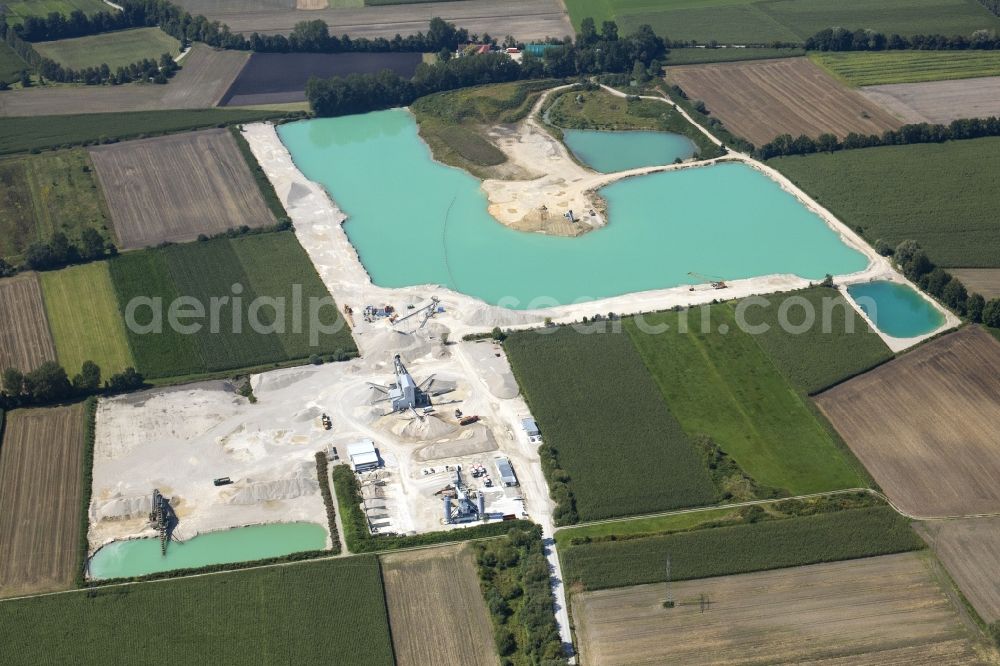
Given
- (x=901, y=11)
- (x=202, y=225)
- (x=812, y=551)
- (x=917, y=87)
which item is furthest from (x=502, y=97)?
(x=812, y=551)

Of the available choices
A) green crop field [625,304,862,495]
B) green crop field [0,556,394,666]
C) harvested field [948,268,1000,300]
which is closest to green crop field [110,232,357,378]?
green crop field [0,556,394,666]

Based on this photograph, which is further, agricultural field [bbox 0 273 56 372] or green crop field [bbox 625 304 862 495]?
agricultural field [bbox 0 273 56 372]

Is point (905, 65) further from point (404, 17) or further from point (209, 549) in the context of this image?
point (209, 549)

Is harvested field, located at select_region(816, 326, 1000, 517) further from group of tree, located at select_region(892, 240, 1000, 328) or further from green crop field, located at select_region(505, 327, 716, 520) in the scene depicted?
green crop field, located at select_region(505, 327, 716, 520)

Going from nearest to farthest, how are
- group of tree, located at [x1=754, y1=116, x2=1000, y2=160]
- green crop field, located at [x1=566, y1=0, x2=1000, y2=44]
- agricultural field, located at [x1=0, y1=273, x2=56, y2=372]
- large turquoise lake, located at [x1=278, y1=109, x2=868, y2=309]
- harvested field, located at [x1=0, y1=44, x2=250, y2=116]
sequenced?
agricultural field, located at [x1=0, y1=273, x2=56, y2=372] < large turquoise lake, located at [x1=278, y1=109, x2=868, y2=309] < group of tree, located at [x1=754, y1=116, x2=1000, y2=160] < harvested field, located at [x1=0, y1=44, x2=250, y2=116] < green crop field, located at [x1=566, y1=0, x2=1000, y2=44]

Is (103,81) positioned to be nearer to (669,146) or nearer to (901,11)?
(669,146)
